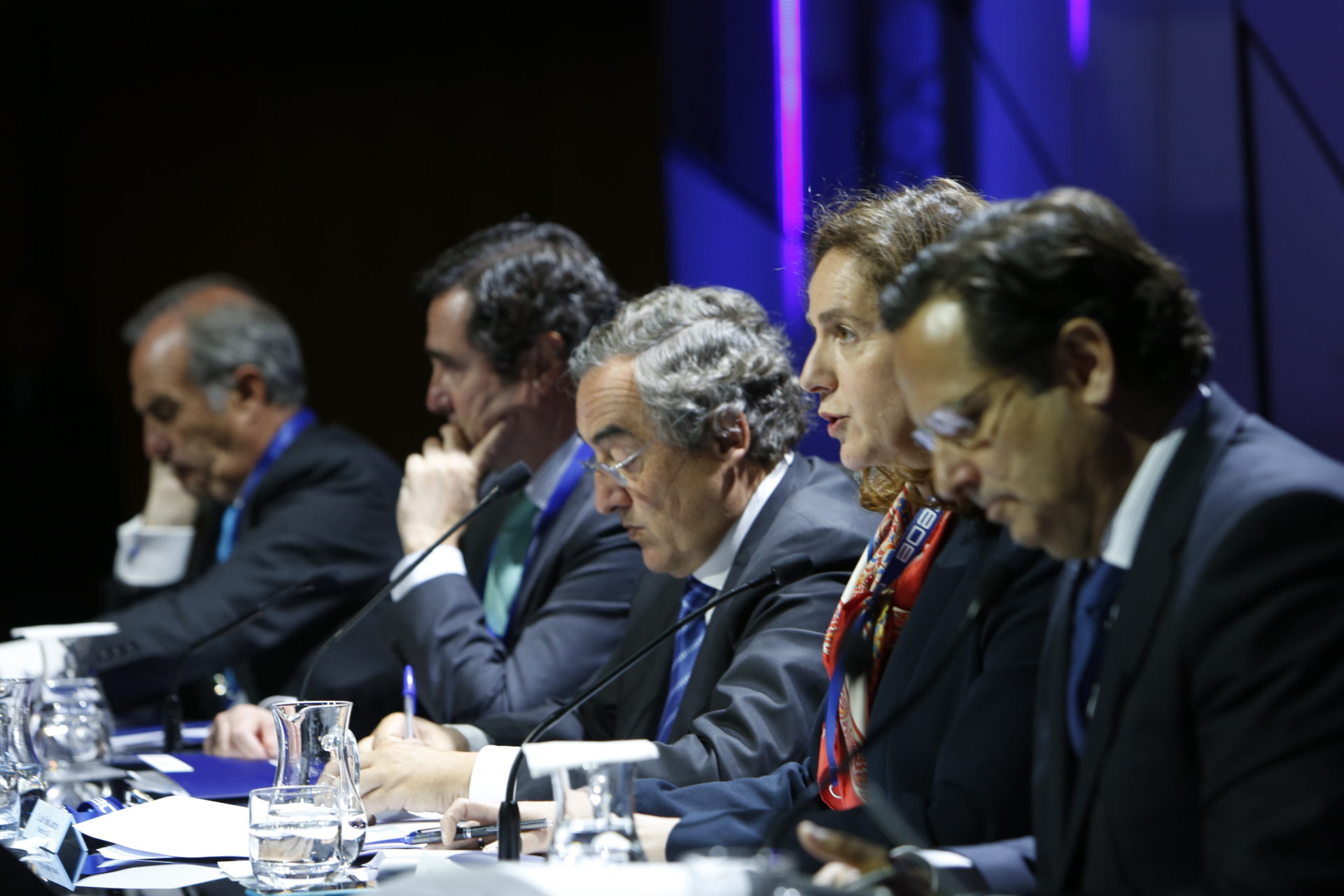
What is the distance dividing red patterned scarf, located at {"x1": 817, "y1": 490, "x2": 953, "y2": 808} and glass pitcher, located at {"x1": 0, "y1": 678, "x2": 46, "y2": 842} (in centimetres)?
102

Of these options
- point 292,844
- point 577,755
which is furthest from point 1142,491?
point 292,844

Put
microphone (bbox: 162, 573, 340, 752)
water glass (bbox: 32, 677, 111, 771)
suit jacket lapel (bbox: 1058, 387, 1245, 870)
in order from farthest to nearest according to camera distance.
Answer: microphone (bbox: 162, 573, 340, 752)
water glass (bbox: 32, 677, 111, 771)
suit jacket lapel (bbox: 1058, 387, 1245, 870)

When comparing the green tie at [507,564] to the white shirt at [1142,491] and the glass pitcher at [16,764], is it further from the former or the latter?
the white shirt at [1142,491]

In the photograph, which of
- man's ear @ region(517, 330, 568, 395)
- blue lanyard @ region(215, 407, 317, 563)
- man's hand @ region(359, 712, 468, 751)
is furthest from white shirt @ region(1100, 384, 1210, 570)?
blue lanyard @ region(215, 407, 317, 563)

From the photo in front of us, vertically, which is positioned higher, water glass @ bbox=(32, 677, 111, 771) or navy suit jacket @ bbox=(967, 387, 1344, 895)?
navy suit jacket @ bbox=(967, 387, 1344, 895)

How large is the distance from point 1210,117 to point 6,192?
4672 mm

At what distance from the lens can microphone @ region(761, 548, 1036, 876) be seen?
1.18 metres

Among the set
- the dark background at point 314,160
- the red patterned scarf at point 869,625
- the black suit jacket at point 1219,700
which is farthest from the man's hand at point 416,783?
the dark background at point 314,160

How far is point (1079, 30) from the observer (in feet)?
10.8

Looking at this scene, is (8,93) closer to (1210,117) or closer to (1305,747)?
(1210,117)

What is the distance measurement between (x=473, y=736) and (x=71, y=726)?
67 cm

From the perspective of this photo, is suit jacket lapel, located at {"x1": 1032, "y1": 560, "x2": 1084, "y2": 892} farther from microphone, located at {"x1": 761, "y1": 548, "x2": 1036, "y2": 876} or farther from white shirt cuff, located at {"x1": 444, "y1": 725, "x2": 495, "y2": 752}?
white shirt cuff, located at {"x1": 444, "y1": 725, "x2": 495, "y2": 752}

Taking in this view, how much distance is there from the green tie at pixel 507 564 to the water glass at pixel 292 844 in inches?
48.0

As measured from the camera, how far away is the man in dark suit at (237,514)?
313 cm
